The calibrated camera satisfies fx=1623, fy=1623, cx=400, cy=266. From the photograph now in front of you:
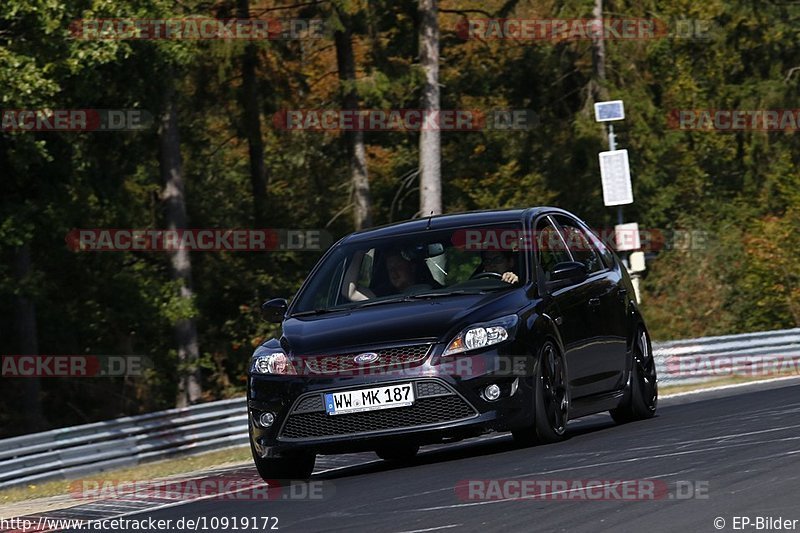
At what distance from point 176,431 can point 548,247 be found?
1195 centimetres

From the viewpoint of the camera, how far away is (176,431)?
74.6ft

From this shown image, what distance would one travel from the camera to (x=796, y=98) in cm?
4594

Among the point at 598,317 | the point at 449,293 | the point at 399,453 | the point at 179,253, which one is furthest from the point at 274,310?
the point at 179,253

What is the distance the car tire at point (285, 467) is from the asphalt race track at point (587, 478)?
0.17 metres

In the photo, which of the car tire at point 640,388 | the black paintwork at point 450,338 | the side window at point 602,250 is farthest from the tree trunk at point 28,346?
the black paintwork at point 450,338

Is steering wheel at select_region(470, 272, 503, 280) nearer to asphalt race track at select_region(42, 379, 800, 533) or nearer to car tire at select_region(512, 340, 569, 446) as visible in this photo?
car tire at select_region(512, 340, 569, 446)

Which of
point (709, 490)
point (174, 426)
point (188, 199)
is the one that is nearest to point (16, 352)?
point (188, 199)

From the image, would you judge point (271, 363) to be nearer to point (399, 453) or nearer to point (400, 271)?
point (400, 271)

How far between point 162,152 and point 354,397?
87.6 feet

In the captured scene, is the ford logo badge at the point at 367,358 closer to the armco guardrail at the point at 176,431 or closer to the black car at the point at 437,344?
the black car at the point at 437,344

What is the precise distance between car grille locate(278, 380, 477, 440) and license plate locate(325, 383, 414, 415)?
0.03 meters

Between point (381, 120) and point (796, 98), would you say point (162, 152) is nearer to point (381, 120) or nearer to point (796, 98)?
point (381, 120)

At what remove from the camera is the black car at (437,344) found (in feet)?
33.0

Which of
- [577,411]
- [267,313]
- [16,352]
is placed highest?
[267,313]
